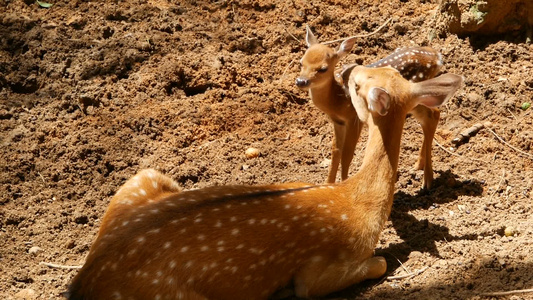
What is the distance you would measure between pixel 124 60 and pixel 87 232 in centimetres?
221

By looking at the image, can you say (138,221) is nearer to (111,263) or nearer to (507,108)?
(111,263)

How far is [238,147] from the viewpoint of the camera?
6223mm

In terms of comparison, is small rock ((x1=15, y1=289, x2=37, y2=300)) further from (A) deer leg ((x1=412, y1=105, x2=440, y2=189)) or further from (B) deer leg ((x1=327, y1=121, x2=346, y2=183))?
(A) deer leg ((x1=412, y1=105, x2=440, y2=189))

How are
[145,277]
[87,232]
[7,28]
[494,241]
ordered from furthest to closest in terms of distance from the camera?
[7,28] → [87,232] → [494,241] → [145,277]

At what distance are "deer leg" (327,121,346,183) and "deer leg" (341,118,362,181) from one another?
96mm

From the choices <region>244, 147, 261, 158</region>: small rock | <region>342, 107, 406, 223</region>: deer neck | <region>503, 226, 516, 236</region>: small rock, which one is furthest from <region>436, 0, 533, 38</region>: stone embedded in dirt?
<region>503, 226, 516, 236</region>: small rock

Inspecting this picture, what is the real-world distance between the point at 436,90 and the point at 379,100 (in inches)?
19.2

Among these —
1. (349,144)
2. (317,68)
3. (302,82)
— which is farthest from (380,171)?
(317,68)

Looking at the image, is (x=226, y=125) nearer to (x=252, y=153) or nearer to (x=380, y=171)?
(x=252, y=153)

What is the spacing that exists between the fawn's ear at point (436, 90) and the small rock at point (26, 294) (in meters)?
2.98

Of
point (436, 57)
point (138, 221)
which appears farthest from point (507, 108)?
point (138, 221)

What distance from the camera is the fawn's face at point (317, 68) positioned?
5.54 meters

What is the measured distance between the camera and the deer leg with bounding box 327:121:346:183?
566 centimetres

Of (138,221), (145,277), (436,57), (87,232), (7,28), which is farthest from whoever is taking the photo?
(7,28)
